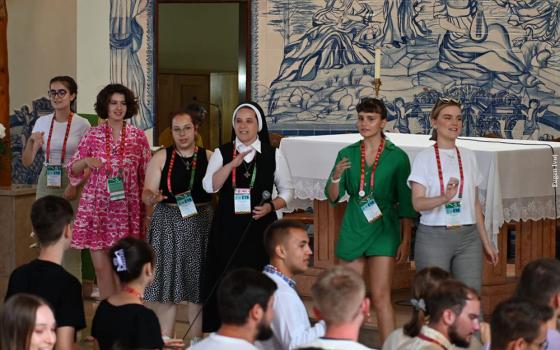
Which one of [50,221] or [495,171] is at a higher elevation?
[495,171]

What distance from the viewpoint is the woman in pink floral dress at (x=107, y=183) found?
757 cm

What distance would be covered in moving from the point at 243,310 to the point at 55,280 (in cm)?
115

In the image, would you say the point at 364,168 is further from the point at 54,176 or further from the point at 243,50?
the point at 243,50

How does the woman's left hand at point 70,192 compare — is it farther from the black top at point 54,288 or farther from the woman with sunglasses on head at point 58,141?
the black top at point 54,288

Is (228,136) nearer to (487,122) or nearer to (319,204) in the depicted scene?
(487,122)

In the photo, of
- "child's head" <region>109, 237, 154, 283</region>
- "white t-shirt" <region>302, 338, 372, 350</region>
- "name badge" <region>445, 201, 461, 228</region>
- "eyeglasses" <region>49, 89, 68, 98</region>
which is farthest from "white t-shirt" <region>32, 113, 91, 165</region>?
"white t-shirt" <region>302, 338, 372, 350</region>

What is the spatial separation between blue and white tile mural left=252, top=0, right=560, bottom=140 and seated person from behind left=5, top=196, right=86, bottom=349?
616 centimetres

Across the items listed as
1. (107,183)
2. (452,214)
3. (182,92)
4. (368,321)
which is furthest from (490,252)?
(182,92)

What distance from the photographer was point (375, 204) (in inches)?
261

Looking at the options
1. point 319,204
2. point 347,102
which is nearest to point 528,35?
point 347,102

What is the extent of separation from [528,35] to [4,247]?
5055mm

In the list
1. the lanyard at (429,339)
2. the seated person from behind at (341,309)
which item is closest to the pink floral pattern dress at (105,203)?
the lanyard at (429,339)

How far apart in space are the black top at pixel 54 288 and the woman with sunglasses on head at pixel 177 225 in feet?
6.01

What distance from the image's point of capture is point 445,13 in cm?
1100
